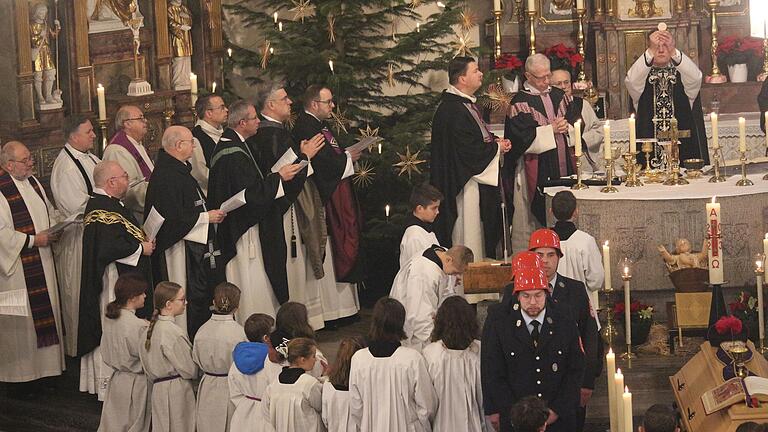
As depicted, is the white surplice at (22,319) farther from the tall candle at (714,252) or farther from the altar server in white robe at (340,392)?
the tall candle at (714,252)

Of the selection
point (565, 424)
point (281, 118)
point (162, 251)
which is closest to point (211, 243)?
point (162, 251)

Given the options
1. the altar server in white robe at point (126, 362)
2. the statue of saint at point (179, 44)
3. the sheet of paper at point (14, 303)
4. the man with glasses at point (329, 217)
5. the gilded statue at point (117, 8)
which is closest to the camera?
the altar server in white robe at point (126, 362)

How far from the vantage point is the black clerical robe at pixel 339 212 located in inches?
470

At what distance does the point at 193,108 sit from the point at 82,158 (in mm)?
2582

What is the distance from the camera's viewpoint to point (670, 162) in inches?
455

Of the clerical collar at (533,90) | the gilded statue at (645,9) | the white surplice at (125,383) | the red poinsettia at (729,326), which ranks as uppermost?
the gilded statue at (645,9)

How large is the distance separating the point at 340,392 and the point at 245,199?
2995 millimetres

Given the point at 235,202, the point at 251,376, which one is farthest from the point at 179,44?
the point at 251,376

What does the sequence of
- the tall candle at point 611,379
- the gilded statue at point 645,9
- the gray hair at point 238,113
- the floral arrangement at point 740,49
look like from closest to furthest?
the tall candle at point 611,379, the gray hair at point 238,113, the floral arrangement at point 740,49, the gilded statue at point 645,9

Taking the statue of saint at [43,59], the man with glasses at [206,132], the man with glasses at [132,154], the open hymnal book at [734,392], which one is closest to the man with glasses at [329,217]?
the man with glasses at [206,132]

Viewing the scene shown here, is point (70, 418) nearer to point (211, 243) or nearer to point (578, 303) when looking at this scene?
point (211, 243)

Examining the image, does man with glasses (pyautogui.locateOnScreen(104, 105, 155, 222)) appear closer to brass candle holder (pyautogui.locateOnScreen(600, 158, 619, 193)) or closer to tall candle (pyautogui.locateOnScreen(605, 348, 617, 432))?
brass candle holder (pyautogui.locateOnScreen(600, 158, 619, 193))

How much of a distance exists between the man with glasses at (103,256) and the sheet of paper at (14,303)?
0.51 metres

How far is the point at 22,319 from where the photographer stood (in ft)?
37.3
